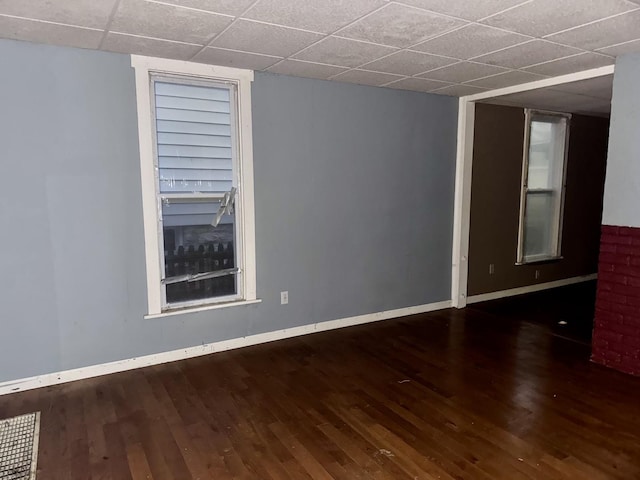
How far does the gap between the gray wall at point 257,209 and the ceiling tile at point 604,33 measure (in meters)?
1.78

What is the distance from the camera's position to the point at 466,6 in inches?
92.7

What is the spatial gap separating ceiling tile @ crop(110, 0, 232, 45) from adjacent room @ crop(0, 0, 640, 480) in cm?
2

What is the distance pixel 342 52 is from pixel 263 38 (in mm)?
617

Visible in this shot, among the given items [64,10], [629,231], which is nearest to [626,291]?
[629,231]

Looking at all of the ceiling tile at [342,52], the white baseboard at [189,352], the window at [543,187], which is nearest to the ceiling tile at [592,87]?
the window at [543,187]

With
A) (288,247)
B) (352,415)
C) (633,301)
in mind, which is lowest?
(352,415)

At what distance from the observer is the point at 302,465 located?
2250 mm

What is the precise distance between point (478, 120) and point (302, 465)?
4192 millimetres

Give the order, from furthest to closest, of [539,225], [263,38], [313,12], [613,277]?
[539,225]
[613,277]
[263,38]
[313,12]

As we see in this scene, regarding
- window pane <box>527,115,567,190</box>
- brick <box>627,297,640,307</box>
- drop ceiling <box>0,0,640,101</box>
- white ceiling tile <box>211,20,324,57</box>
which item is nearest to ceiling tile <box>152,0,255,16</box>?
drop ceiling <box>0,0,640,101</box>

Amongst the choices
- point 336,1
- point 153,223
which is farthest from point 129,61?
point 336,1

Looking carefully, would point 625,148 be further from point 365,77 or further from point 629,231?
point 365,77

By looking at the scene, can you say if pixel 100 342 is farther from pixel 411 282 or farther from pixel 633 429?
pixel 633 429

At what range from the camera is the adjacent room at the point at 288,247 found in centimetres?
242
